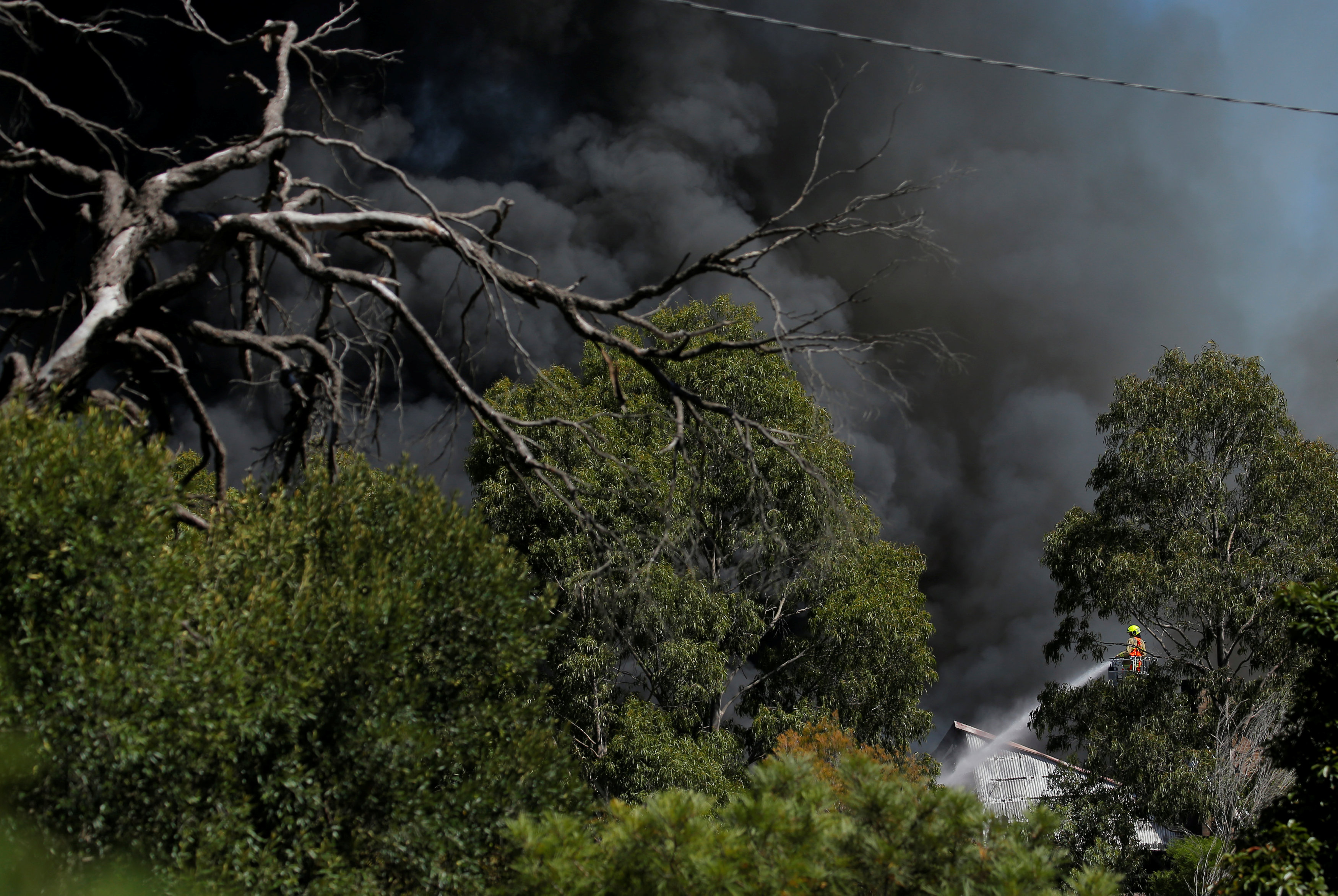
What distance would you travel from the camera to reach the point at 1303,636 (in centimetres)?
587

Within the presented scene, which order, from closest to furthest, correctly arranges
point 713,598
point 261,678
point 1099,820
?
1. point 261,678
2. point 713,598
3. point 1099,820

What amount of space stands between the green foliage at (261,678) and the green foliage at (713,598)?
786 centimetres

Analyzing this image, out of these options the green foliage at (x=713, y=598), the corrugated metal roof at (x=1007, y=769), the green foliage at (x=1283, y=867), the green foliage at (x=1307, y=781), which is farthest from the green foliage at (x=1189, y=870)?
the corrugated metal roof at (x=1007, y=769)

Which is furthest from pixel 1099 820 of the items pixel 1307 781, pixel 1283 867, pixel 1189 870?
pixel 1283 867

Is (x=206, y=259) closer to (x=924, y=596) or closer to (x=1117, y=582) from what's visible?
(x=924, y=596)

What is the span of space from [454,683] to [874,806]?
1958 mm

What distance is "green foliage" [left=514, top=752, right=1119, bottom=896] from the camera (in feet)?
12.5

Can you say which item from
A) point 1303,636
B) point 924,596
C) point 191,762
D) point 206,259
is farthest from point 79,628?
point 924,596

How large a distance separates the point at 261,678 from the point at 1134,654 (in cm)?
1821

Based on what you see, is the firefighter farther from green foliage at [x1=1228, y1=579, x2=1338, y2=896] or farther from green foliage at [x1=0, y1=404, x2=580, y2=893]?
green foliage at [x1=0, y1=404, x2=580, y2=893]

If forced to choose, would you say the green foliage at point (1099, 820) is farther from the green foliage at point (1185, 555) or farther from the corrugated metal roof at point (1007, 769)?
the corrugated metal roof at point (1007, 769)

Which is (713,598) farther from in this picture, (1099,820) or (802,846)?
(802,846)

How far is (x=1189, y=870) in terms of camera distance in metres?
15.8

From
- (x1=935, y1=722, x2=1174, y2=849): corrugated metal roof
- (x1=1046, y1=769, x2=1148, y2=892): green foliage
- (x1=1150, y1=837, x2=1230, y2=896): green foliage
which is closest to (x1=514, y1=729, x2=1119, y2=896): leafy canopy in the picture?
(x1=1150, y1=837, x2=1230, y2=896): green foliage
